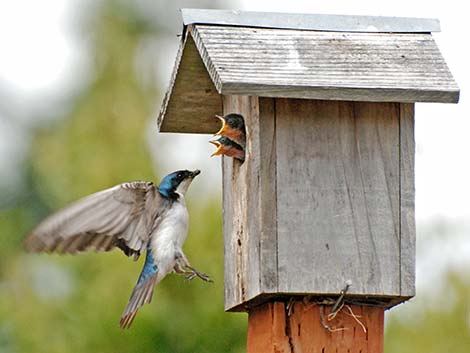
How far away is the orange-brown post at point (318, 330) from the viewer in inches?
170

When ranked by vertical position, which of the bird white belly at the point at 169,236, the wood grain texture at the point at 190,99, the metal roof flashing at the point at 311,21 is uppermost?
the metal roof flashing at the point at 311,21

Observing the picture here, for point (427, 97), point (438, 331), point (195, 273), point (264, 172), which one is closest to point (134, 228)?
point (195, 273)

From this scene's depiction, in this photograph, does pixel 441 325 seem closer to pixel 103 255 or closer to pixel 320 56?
pixel 103 255

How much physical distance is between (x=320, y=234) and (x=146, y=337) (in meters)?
4.88

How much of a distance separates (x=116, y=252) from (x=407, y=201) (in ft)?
17.6

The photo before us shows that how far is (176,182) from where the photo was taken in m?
5.62

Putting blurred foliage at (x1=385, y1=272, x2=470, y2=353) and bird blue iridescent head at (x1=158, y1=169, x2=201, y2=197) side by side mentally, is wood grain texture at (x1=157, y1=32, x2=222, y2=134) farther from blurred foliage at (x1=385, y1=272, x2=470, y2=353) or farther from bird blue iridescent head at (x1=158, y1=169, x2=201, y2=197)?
blurred foliage at (x1=385, y1=272, x2=470, y2=353)

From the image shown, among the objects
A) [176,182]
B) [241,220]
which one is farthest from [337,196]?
[176,182]

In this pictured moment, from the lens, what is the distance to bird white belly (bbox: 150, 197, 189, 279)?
534 centimetres

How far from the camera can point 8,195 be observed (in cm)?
1619

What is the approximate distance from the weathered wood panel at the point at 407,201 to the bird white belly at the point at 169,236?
4.05 feet

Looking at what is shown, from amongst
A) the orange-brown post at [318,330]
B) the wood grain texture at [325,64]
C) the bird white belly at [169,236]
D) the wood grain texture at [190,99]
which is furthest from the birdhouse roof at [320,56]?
the bird white belly at [169,236]

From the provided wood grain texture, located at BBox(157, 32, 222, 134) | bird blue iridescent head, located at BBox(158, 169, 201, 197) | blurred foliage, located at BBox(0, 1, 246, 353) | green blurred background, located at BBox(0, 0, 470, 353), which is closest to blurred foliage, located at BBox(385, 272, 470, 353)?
green blurred background, located at BBox(0, 0, 470, 353)

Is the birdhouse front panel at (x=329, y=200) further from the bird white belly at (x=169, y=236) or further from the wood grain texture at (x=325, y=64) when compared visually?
the bird white belly at (x=169, y=236)
